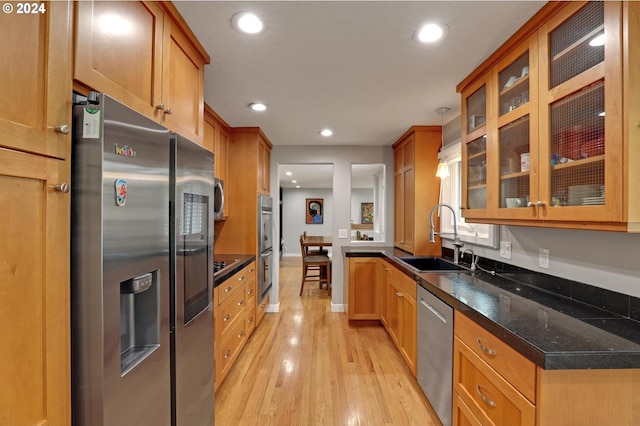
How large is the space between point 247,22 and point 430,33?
972 mm

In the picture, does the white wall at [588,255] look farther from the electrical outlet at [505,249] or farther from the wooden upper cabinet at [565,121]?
the wooden upper cabinet at [565,121]

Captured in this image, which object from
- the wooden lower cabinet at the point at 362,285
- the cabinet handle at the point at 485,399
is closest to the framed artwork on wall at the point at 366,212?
the wooden lower cabinet at the point at 362,285

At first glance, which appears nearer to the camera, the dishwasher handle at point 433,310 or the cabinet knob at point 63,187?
the cabinet knob at point 63,187

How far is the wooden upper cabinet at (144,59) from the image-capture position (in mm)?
935

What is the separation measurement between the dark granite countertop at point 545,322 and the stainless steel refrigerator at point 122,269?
4.68ft

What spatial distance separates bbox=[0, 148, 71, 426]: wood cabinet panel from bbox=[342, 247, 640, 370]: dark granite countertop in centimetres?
155

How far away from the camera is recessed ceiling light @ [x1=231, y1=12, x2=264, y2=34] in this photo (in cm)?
138

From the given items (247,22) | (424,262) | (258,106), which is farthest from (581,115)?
(258,106)

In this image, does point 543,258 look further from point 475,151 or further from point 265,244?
point 265,244

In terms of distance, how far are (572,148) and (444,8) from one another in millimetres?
878

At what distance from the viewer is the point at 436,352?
5.94 ft

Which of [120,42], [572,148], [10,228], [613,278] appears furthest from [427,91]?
[10,228]

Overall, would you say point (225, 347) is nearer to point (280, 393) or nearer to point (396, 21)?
point (280, 393)

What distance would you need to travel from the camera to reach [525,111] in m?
1.48
